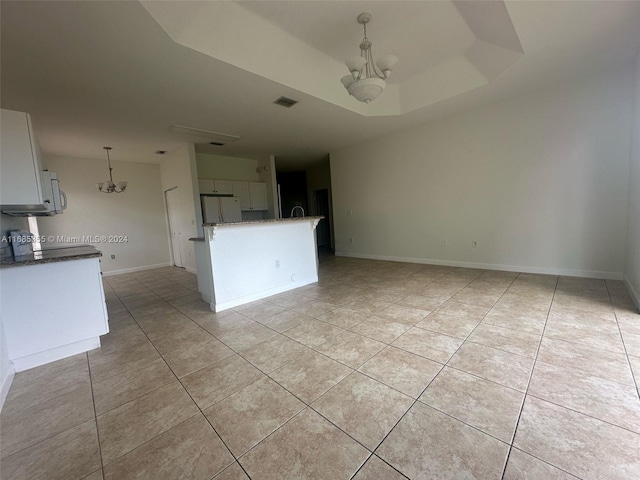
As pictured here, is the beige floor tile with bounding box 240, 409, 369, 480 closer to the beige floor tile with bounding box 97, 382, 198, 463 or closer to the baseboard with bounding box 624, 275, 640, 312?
the beige floor tile with bounding box 97, 382, 198, 463

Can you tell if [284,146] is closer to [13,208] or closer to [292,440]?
[13,208]

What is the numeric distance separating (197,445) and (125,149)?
601 centimetres

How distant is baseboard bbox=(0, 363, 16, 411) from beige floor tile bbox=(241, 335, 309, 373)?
1.52 metres

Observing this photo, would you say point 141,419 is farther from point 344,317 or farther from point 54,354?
point 344,317

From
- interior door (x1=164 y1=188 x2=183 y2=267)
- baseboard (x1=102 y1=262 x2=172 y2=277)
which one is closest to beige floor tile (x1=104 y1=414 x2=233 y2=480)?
interior door (x1=164 y1=188 x2=183 y2=267)

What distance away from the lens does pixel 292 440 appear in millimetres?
1245

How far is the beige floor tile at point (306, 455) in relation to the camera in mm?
1080

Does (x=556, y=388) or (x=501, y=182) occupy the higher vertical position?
(x=501, y=182)

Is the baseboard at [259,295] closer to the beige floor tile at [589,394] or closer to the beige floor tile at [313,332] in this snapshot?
the beige floor tile at [313,332]

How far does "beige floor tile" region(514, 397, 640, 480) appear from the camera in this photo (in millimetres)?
1041

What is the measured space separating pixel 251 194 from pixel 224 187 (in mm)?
700

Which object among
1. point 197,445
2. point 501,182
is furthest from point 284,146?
point 197,445

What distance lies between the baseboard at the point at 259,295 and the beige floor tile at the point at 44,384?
1248 mm

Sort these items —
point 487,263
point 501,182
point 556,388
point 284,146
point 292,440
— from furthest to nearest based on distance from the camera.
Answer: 1. point 284,146
2. point 487,263
3. point 501,182
4. point 556,388
5. point 292,440
